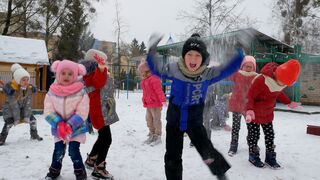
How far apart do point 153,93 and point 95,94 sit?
278cm

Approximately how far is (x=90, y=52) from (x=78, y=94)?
879 millimetres

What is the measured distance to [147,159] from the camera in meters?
5.57

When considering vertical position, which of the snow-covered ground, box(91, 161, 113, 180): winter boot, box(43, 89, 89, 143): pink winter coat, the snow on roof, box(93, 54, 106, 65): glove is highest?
the snow on roof

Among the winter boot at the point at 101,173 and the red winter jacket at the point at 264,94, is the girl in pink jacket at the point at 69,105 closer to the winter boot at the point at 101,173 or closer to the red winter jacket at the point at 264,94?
the winter boot at the point at 101,173

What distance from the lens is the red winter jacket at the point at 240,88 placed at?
5855mm

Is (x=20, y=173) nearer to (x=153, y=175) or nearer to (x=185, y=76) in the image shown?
(x=153, y=175)

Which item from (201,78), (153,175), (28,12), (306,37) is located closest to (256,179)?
(153,175)

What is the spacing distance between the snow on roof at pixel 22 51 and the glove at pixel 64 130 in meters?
10.4

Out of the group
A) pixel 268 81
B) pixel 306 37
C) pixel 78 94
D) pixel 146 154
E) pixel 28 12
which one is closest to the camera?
pixel 78 94

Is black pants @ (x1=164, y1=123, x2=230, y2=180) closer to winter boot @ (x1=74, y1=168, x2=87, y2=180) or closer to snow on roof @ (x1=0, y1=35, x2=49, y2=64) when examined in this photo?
winter boot @ (x1=74, y1=168, x2=87, y2=180)

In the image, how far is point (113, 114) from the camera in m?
4.68

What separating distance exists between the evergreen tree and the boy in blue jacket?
34852 millimetres

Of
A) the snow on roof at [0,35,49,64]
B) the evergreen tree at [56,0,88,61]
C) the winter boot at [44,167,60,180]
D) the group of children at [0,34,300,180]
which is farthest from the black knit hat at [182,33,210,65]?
the evergreen tree at [56,0,88,61]

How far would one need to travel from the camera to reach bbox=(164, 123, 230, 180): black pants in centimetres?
370
